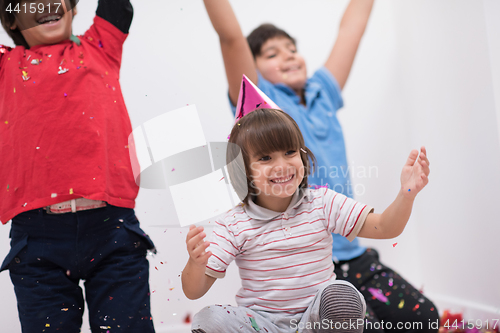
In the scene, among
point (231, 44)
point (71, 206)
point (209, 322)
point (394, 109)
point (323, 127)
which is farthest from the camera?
point (394, 109)

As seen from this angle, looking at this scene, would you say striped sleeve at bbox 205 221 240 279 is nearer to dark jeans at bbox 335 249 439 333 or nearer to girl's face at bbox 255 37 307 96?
dark jeans at bbox 335 249 439 333

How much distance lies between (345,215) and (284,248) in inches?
4.4

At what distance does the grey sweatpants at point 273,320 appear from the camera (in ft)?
1.98

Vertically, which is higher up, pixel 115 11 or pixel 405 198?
pixel 115 11

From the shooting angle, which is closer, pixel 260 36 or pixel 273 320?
pixel 273 320

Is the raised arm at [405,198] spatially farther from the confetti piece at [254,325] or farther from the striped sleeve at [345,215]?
the confetti piece at [254,325]

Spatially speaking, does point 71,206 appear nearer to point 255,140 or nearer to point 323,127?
point 255,140

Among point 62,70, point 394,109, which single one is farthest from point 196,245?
point 394,109

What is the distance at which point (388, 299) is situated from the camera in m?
0.91

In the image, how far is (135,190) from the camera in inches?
30.7

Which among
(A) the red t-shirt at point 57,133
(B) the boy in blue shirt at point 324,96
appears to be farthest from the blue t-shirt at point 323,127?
(A) the red t-shirt at point 57,133

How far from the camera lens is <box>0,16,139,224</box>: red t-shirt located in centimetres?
72

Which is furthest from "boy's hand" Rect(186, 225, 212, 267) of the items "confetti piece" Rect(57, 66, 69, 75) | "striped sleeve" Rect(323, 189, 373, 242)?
"confetti piece" Rect(57, 66, 69, 75)

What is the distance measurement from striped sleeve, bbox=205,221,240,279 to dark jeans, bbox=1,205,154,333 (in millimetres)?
155
